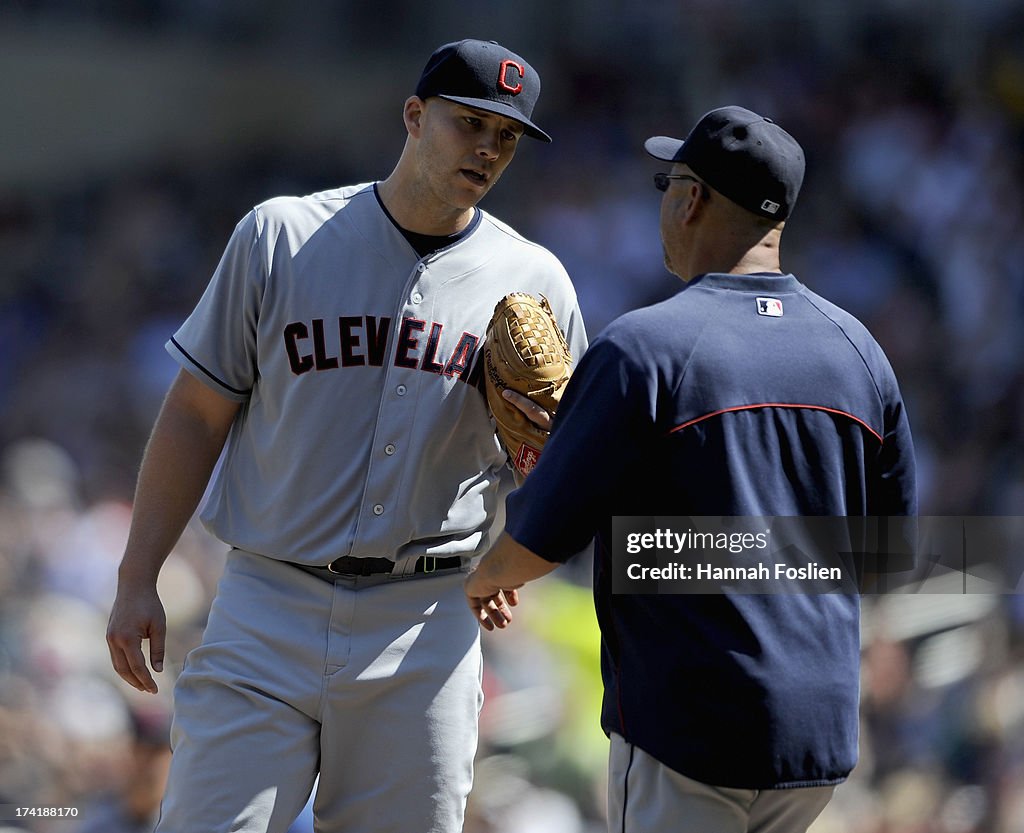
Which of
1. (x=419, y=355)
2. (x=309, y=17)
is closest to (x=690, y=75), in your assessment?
(x=309, y=17)

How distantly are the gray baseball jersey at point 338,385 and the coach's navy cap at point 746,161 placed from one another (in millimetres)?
606

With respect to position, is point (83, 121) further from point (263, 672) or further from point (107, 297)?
point (263, 672)

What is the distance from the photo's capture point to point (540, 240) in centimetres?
771

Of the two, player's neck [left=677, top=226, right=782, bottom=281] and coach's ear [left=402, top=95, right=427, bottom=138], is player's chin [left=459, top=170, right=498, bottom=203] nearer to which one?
coach's ear [left=402, top=95, right=427, bottom=138]

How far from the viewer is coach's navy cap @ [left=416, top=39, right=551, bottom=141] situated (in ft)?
7.70

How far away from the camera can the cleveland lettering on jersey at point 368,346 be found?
2.32m

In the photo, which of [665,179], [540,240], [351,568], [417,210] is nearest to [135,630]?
[351,568]

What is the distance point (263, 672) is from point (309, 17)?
309 inches

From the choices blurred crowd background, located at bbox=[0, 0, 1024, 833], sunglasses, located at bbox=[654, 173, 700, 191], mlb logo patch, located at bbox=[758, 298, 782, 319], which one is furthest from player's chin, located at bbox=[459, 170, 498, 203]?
blurred crowd background, located at bbox=[0, 0, 1024, 833]

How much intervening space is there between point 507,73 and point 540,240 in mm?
5361

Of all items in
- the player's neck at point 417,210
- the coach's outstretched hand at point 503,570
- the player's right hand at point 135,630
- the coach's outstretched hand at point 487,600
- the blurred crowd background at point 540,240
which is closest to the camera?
the coach's outstretched hand at point 503,570

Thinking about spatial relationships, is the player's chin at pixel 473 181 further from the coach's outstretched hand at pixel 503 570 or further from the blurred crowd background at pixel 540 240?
the blurred crowd background at pixel 540 240

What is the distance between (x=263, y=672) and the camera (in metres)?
2.24

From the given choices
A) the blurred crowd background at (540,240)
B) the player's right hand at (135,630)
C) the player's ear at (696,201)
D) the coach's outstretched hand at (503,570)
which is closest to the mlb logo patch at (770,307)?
the player's ear at (696,201)
